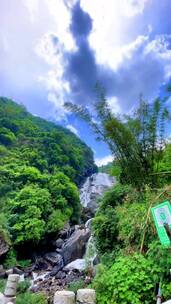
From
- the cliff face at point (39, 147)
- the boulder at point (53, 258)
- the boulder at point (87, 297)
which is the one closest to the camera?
the boulder at point (87, 297)

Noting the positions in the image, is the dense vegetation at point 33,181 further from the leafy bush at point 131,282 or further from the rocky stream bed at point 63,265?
the leafy bush at point 131,282

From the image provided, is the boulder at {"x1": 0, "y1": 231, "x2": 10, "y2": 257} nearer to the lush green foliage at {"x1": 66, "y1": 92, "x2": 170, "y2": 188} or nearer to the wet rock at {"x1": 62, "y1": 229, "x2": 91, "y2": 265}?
the wet rock at {"x1": 62, "y1": 229, "x2": 91, "y2": 265}

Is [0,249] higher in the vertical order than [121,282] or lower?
higher

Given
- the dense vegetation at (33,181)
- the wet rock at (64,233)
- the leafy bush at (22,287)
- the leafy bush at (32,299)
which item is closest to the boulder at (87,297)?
the leafy bush at (32,299)

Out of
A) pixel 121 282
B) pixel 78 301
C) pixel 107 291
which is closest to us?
pixel 121 282

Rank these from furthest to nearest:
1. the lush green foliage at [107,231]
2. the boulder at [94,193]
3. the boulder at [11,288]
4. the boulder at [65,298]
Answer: the boulder at [94,193], the boulder at [11,288], the lush green foliage at [107,231], the boulder at [65,298]

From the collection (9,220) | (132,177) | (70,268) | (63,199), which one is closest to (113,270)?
(132,177)

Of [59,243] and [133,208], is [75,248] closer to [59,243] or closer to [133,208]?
[59,243]

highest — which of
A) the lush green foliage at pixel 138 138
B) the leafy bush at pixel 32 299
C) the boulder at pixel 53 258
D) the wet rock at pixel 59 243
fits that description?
the lush green foliage at pixel 138 138

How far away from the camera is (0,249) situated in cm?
1086

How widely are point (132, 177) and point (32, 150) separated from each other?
1560cm

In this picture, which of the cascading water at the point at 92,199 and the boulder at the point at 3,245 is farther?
the boulder at the point at 3,245

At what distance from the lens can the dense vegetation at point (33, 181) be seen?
13156 mm

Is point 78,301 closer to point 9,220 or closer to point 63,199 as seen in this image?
point 9,220
